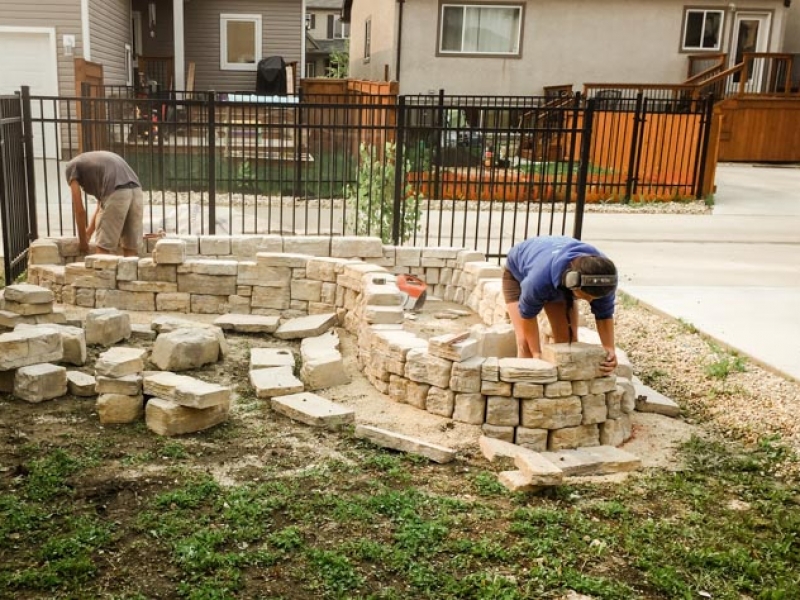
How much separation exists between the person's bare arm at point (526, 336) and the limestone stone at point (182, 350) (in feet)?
7.83

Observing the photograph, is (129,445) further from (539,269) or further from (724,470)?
(724,470)

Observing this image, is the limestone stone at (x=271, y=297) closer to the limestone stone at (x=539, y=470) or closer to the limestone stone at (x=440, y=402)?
the limestone stone at (x=440, y=402)

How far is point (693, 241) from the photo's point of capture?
41.0 ft

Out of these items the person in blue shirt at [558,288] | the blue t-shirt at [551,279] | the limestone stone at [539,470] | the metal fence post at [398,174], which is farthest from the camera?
the metal fence post at [398,174]

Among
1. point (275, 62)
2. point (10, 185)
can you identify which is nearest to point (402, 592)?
point (10, 185)

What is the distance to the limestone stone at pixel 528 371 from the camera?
5.02m

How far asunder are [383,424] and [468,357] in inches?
28.1

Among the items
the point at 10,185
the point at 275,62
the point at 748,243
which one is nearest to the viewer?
the point at 10,185

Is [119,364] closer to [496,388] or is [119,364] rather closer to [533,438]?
[496,388]

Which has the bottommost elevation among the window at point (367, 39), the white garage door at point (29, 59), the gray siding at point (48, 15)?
the white garage door at point (29, 59)

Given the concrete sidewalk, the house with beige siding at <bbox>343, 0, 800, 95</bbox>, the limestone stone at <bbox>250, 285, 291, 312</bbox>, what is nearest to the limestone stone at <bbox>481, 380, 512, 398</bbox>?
the concrete sidewalk

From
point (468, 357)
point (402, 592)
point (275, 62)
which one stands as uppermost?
point (275, 62)

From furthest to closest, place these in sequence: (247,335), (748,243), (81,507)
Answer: (748,243)
(247,335)
(81,507)

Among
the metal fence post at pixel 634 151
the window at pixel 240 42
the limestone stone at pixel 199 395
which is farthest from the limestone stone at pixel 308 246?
the window at pixel 240 42
